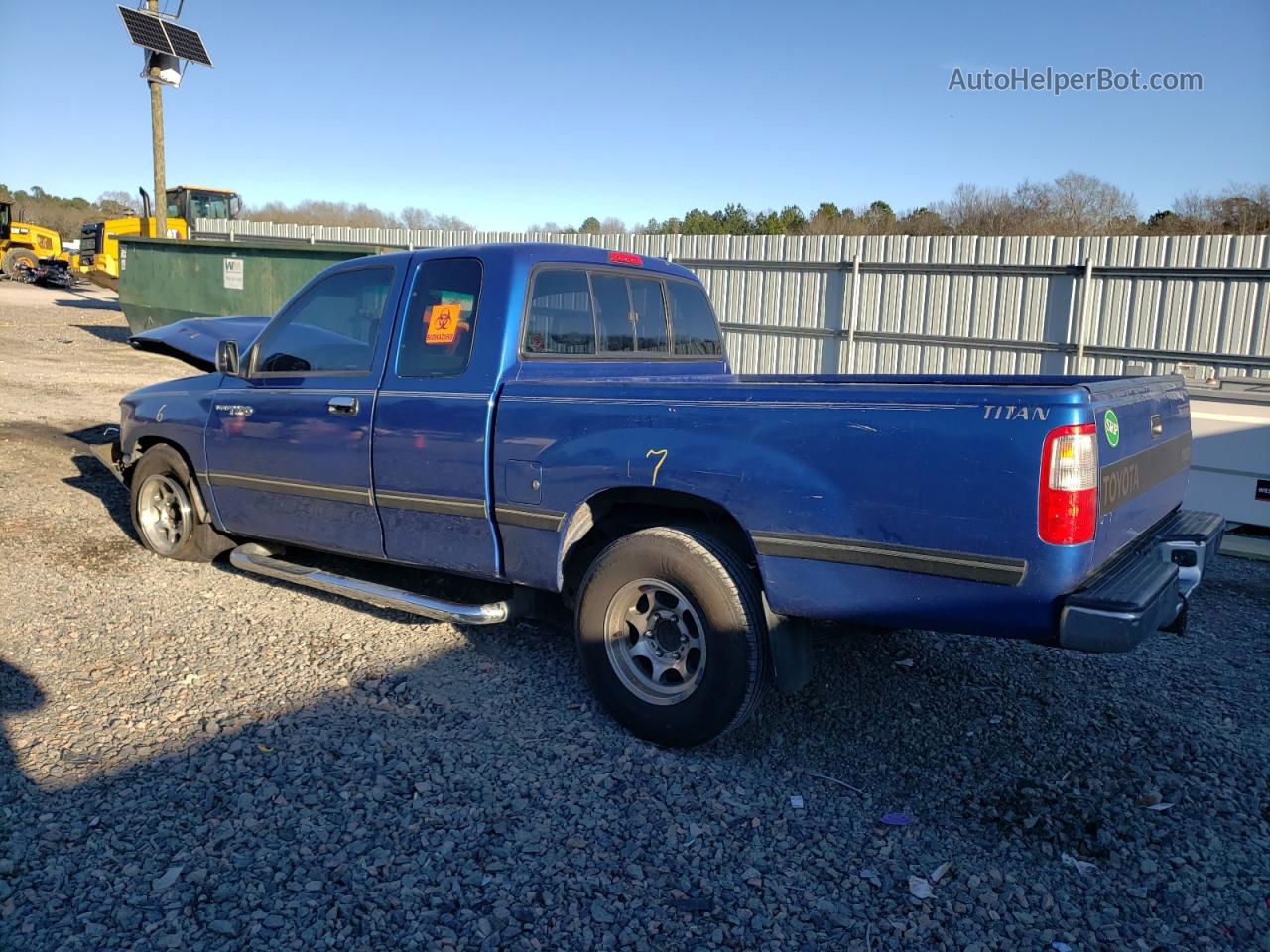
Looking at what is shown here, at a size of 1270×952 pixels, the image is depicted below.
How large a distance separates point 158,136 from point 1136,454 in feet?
85.9

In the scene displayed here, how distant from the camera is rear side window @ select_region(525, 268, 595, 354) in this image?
4.34 metres

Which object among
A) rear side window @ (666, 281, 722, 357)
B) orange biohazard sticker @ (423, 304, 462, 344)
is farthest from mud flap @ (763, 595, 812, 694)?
rear side window @ (666, 281, 722, 357)

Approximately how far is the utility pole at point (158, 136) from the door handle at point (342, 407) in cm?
2215

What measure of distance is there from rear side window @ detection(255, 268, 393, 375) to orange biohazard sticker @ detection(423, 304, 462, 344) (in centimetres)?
35

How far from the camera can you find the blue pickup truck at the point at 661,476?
2932 millimetres

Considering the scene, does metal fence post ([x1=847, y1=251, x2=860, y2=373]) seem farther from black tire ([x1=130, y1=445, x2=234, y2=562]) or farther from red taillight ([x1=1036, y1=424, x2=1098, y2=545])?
red taillight ([x1=1036, y1=424, x2=1098, y2=545])

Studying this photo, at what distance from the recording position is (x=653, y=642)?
150 inches

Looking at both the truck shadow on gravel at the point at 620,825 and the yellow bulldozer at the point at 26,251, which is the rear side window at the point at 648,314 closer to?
the truck shadow on gravel at the point at 620,825

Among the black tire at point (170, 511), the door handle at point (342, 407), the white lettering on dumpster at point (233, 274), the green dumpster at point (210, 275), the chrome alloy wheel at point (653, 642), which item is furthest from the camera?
the white lettering on dumpster at point (233, 274)

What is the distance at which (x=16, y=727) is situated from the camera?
12.4 ft

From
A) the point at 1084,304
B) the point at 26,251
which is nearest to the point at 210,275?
the point at 1084,304

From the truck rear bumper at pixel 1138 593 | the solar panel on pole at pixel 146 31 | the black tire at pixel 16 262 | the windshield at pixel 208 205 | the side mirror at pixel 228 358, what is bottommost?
the truck rear bumper at pixel 1138 593

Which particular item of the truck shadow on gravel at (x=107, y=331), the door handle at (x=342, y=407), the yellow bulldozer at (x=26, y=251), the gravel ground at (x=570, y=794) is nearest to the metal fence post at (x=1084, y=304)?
the gravel ground at (x=570, y=794)

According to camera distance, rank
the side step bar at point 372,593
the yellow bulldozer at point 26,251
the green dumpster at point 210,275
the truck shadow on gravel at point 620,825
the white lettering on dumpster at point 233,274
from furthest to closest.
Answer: the yellow bulldozer at point 26,251
the white lettering on dumpster at point 233,274
the green dumpster at point 210,275
the side step bar at point 372,593
the truck shadow on gravel at point 620,825
